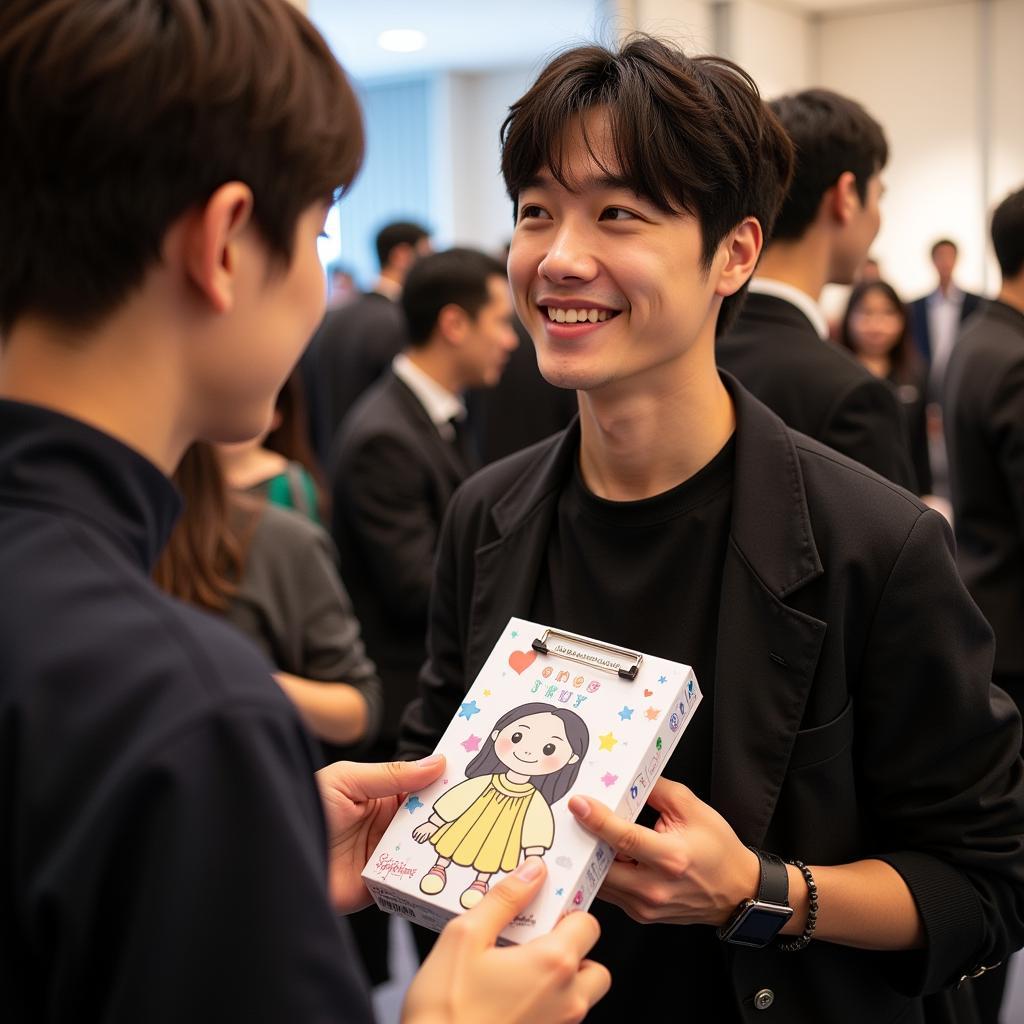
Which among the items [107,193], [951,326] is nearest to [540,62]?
[107,193]

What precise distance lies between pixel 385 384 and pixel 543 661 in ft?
7.19

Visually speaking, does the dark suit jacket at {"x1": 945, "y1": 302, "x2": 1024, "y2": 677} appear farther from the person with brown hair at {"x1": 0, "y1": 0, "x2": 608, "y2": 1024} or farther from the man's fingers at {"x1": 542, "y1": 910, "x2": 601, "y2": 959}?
the person with brown hair at {"x1": 0, "y1": 0, "x2": 608, "y2": 1024}

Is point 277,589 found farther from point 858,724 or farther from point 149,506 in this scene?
point 149,506

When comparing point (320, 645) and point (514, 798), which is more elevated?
point (514, 798)

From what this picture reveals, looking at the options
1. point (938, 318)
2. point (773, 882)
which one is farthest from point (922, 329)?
point (773, 882)

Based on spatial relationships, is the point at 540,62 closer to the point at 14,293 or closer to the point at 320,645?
the point at 14,293

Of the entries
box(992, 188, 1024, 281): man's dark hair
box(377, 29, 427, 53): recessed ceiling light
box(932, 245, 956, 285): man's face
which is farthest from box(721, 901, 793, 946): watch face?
box(377, 29, 427, 53): recessed ceiling light

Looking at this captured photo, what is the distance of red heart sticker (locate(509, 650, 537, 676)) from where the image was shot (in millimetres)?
1197

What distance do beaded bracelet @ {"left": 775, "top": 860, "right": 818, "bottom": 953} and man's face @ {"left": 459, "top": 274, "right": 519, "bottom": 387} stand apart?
2.43 metres

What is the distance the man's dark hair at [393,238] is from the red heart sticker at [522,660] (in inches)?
216

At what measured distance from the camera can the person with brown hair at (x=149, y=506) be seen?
63 centimetres

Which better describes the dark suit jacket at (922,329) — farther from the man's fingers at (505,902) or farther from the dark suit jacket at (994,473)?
the man's fingers at (505,902)

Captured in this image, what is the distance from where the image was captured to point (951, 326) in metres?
9.15

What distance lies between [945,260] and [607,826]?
30.1ft
